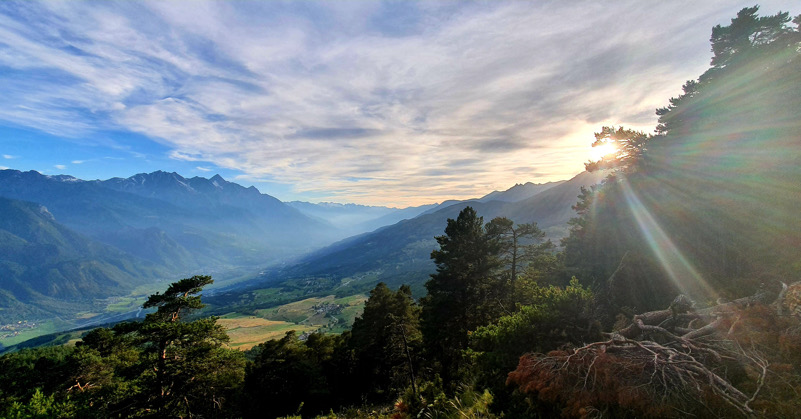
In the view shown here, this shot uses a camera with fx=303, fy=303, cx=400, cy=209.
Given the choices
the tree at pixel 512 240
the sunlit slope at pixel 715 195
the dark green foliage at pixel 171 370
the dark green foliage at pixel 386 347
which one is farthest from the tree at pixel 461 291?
the dark green foliage at pixel 171 370

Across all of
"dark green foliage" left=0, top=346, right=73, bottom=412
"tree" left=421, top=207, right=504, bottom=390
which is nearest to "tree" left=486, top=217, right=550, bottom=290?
"tree" left=421, top=207, right=504, bottom=390

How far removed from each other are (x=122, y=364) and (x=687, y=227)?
43082mm

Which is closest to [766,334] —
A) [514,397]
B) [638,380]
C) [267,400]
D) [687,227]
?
[638,380]

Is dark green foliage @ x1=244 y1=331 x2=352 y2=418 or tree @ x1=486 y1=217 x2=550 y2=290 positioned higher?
tree @ x1=486 y1=217 x2=550 y2=290

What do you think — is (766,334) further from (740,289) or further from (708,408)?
(740,289)

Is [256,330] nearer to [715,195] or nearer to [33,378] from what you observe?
[33,378]

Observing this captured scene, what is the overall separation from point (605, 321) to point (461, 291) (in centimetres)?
1425

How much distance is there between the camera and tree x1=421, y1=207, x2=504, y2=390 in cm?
2441

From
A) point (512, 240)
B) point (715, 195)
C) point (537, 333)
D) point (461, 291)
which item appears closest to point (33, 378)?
point (461, 291)

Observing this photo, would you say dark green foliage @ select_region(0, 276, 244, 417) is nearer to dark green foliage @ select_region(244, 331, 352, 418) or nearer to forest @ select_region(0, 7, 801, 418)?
forest @ select_region(0, 7, 801, 418)

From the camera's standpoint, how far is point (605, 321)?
475 inches

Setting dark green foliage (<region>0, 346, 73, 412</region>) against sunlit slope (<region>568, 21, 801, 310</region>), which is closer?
sunlit slope (<region>568, 21, 801, 310</region>)

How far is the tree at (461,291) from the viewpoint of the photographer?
24.4m

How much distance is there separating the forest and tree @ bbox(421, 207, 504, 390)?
14 centimetres
